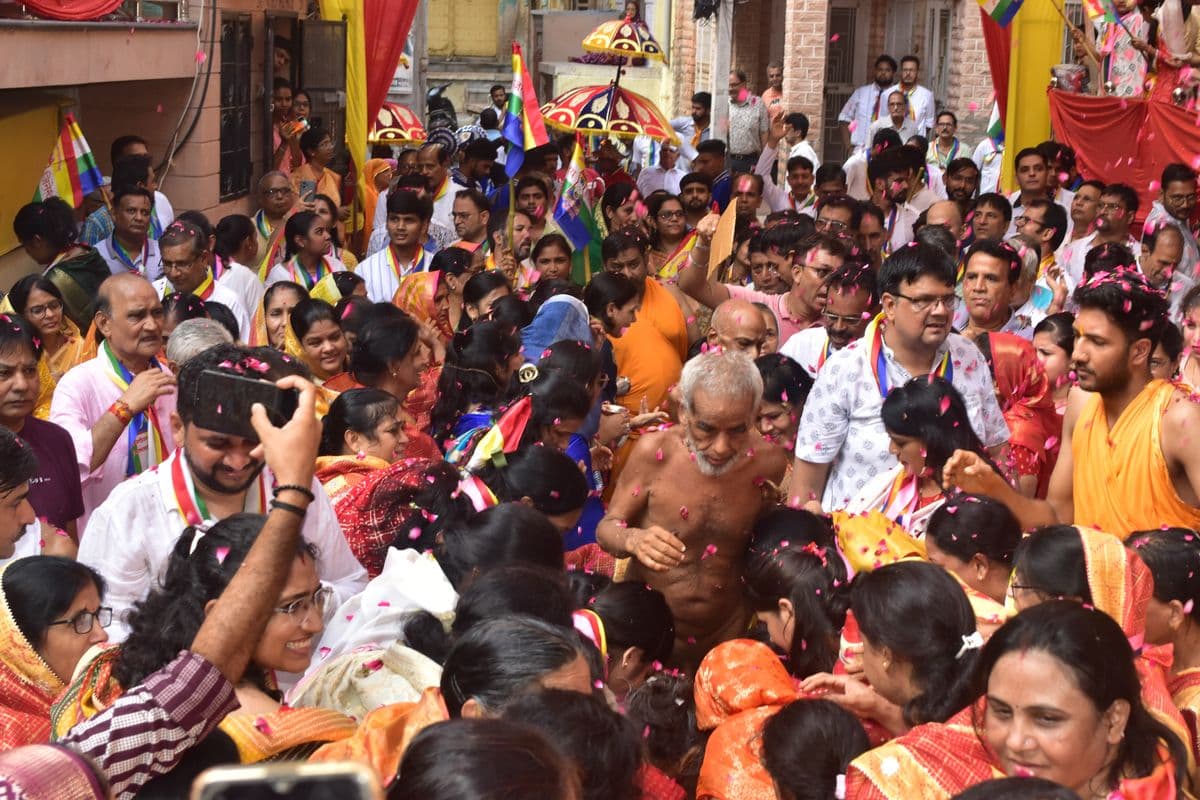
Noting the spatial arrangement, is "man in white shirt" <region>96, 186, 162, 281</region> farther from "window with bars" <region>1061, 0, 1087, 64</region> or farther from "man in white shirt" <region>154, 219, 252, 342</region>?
"window with bars" <region>1061, 0, 1087, 64</region>

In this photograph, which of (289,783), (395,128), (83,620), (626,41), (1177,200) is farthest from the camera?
(395,128)

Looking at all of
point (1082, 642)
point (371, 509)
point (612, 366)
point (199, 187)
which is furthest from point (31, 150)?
point (1082, 642)

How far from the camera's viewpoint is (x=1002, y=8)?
35.2 feet

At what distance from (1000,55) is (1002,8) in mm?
1858

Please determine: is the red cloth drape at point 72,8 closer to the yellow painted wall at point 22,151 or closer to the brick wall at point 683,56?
the yellow painted wall at point 22,151

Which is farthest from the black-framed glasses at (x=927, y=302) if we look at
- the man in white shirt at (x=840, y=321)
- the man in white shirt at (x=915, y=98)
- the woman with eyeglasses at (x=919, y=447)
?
the man in white shirt at (x=915, y=98)

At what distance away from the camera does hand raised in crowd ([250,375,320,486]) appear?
9.27 ft

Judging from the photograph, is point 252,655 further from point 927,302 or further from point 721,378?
point 927,302

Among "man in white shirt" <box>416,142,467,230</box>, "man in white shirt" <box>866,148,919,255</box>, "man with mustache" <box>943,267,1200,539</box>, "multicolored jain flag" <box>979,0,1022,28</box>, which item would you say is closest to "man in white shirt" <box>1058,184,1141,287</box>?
"man in white shirt" <box>866,148,919,255</box>

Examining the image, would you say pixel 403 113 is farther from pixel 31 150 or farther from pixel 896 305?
pixel 896 305

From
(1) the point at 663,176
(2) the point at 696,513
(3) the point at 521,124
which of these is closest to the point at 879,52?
(1) the point at 663,176

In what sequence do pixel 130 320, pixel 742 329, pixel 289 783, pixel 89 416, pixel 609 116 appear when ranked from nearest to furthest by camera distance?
pixel 289 783, pixel 89 416, pixel 130 320, pixel 742 329, pixel 609 116

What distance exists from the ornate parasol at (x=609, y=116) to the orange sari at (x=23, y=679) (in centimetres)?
734

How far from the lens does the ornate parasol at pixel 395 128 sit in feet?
42.7
